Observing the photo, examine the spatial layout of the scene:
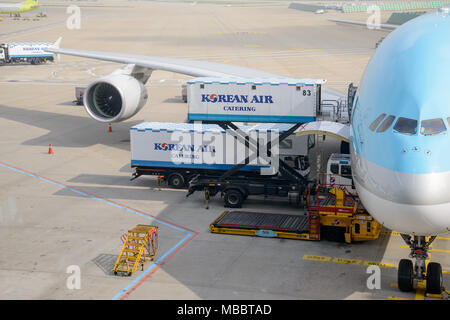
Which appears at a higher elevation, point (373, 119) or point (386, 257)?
point (373, 119)

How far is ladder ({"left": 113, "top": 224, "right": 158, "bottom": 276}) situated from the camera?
49.5 feet

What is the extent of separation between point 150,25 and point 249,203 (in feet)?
328

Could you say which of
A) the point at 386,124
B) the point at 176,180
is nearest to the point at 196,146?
the point at 176,180

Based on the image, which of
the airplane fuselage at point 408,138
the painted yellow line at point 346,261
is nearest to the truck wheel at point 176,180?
the painted yellow line at point 346,261

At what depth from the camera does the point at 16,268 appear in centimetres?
1523

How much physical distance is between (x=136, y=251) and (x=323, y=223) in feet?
17.8

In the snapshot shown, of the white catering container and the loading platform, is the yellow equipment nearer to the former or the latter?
the loading platform

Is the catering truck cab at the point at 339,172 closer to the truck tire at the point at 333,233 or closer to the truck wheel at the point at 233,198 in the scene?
the truck tire at the point at 333,233

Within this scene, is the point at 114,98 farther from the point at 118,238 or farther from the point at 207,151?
the point at 118,238

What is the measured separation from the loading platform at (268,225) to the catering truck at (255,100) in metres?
3.43

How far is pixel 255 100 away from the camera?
20.3 metres

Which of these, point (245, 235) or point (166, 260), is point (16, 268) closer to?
point (166, 260)

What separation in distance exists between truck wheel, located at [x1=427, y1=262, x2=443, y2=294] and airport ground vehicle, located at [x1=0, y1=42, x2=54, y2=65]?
53695 mm

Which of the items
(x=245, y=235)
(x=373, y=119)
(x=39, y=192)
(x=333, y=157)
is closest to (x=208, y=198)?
(x=245, y=235)
